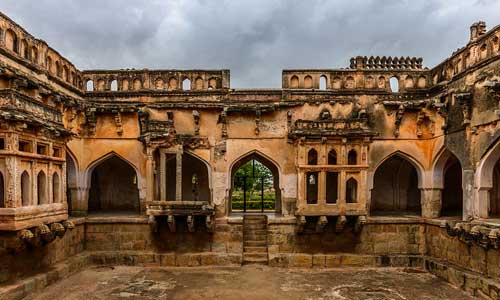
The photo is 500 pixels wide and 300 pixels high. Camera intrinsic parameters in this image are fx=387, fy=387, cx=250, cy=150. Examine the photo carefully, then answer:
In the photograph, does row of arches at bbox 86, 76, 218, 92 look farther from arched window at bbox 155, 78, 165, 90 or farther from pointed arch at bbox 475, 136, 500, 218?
pointed arch at bbox 475, 136, 500, 218

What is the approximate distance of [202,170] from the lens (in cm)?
1454

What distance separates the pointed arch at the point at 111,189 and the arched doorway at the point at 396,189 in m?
9.26

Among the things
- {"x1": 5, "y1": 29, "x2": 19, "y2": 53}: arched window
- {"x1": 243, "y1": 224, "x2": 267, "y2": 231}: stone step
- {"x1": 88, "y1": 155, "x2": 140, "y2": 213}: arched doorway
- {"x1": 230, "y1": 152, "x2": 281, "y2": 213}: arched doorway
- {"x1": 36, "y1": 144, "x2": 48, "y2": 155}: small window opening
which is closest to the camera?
{"x1": 36, "y1": 144, "x2": 48, "y2": 155}: small window opening

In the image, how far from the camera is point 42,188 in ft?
30.0

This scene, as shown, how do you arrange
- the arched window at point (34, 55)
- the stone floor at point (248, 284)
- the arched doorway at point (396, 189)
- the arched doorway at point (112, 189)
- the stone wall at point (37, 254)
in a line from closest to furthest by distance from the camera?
the stone wall at point (37, 254)
the stone floor at point (248, 284)
the arched window at point (34, 55)
the arched doorway at point (396, 189)
the arched doorway at point (112, 189)

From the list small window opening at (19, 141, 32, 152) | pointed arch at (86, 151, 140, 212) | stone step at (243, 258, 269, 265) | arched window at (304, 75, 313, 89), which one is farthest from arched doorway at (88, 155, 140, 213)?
arched window at (304, 75, 313, 89)

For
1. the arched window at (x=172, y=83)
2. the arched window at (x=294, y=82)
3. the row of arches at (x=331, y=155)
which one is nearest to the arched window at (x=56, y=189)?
the arched window at (x=172, y=83)

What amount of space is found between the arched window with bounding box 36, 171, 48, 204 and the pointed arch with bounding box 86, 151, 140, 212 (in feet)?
18.2

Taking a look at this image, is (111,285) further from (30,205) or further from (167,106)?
(167,106)

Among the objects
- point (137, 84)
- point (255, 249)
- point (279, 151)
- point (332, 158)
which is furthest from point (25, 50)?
point (332, 158)

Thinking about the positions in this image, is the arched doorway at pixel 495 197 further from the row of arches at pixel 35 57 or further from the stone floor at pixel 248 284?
the row of arches at pixel 35 57

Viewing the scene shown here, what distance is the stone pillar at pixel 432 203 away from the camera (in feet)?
39.5

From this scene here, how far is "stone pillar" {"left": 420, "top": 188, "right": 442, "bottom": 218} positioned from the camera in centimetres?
1205

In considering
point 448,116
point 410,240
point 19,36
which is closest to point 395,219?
point 410,240
